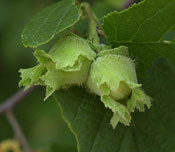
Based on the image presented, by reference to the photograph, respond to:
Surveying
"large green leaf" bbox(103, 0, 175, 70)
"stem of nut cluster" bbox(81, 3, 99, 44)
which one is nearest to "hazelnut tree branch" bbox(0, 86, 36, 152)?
"stem of nut cluster" bbox(81, 3, 99, 44)

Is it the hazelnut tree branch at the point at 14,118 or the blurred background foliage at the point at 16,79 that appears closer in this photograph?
the hazelnut tree branch at the point at 14,118

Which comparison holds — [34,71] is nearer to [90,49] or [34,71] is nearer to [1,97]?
[90,49]

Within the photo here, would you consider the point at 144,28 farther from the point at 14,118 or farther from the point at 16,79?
the point at 16,79

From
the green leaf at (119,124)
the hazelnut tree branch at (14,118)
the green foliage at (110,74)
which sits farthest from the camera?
the hazelnut tree branch at (14,118)

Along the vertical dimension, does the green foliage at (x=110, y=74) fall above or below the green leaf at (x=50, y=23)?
below

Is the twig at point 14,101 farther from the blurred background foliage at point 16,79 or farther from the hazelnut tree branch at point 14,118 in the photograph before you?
the blurred background foliage at point 16,79

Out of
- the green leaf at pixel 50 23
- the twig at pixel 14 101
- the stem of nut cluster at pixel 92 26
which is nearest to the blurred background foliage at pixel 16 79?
the twig at pixel 14 101

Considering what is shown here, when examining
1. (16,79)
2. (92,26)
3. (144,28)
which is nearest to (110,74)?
(144,28)
